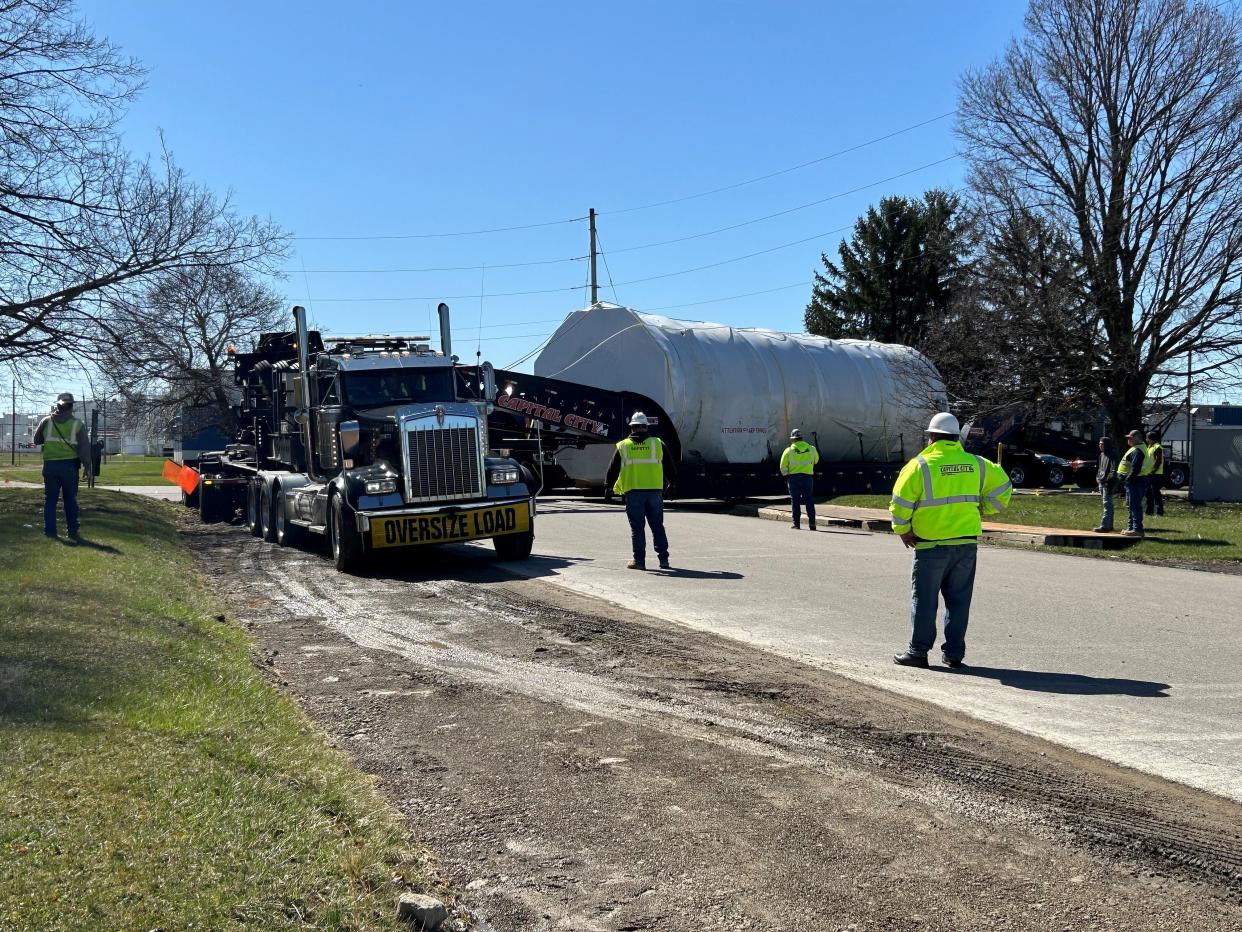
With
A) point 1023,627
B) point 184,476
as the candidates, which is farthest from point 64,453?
point 1023,627

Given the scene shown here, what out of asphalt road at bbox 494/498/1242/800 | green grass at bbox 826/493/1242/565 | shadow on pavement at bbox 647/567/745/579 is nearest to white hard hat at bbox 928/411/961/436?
asphalt road at bbox 494/498/1242/800

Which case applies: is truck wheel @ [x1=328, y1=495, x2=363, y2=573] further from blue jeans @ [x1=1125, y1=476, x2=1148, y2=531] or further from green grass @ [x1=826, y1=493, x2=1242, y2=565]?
blue jeans @ [x1=1125, y1=476, x2=1148, y2=531]

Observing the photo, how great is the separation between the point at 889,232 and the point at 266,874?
195ft

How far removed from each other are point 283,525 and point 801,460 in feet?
30.0

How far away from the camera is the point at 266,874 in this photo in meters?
4.17

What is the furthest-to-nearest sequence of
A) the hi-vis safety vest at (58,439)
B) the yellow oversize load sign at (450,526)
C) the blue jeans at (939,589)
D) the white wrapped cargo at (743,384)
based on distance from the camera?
the white wrapped cargo at (743,384)
the hi-vis safety vest at (58,439)
the yellow oversize load sign at (450,526)
the blue jeans at (939,589)

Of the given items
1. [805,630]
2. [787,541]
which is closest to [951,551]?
[805,630]

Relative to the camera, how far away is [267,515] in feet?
65.5

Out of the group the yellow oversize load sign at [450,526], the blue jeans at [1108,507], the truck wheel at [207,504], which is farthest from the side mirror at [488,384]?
the blue jeans at [1108,507]

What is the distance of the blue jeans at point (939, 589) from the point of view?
28.1 ft

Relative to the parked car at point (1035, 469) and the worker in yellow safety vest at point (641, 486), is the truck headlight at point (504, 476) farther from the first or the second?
the parked car at point (1035, 469)

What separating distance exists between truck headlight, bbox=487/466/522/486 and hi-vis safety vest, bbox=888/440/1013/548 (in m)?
7.88

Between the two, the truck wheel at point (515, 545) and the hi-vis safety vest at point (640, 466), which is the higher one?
the hi-vis safety vest at point (640, 466)

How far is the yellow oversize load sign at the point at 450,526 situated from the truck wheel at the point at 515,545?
0.13m
